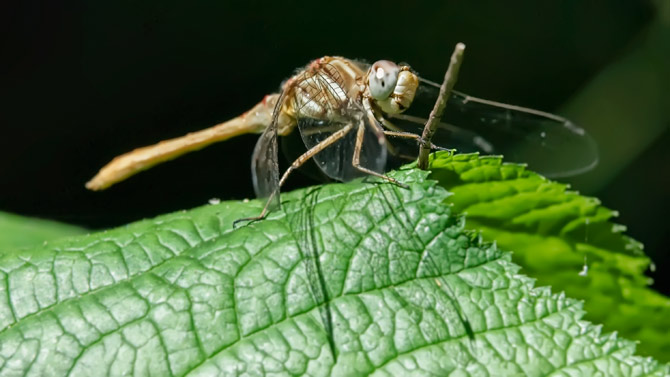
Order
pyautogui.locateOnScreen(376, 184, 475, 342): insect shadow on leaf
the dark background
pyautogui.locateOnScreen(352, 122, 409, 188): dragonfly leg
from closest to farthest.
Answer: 1. pyautogui.locateOnScreen(376, 184, 475, 342): insect shadow on leaf
2. pyautogui.locateOnScreen(352, 122, 409, 188): dragonfly leg
3. the dark background

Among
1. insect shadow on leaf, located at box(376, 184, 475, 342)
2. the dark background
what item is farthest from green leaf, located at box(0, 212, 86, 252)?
the dark background

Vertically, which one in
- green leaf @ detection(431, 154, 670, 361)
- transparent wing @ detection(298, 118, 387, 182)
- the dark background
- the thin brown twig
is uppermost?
the dark background

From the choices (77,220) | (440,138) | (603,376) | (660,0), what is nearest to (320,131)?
(440,138)

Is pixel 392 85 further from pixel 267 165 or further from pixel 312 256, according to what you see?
pixel 312 256

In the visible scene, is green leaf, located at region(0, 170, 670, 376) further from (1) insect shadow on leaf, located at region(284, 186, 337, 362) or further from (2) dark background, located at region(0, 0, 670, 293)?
(2) dark background, located at region(0, 0, 670, 293)

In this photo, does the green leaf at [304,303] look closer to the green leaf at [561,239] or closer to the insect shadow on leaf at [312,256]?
the insect shadow on leaf at [312,256]

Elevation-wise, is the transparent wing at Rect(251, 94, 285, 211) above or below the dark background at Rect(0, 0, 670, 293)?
below

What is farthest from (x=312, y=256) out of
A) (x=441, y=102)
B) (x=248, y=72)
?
(x=248, y=72)
